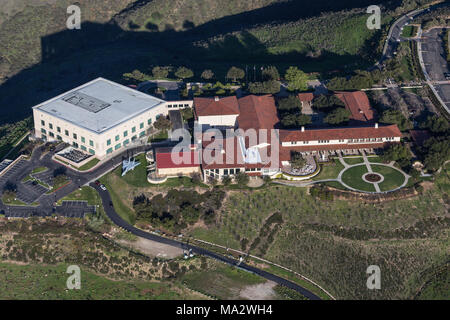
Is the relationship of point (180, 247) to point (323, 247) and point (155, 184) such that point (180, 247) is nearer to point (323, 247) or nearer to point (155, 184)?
point (155, 184)

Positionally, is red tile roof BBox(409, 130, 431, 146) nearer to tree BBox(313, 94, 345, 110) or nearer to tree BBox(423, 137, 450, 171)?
tree BBox(423, 137, 450, 171)

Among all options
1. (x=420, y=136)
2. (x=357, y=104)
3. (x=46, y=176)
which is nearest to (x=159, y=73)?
(x=46, y=176)

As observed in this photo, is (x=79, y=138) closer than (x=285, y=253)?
No

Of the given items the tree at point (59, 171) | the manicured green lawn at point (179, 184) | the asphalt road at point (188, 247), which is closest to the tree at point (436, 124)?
the asphalt road at point (188, 247)

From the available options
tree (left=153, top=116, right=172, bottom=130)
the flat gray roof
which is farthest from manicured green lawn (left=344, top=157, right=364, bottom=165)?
the flat gray roof

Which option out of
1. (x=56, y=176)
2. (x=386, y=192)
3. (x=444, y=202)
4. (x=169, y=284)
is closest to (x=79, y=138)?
(x=56, y=176)

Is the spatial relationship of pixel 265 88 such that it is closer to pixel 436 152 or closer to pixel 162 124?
pixel 162 124

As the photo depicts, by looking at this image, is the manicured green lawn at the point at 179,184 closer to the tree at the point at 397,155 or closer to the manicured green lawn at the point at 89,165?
the manicured green lawn at the point at 89,165
